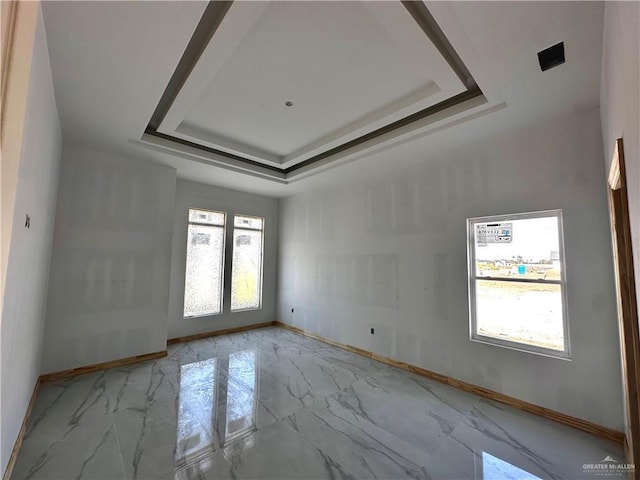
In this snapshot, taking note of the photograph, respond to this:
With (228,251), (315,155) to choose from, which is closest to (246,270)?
(228,251)

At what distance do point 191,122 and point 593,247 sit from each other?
172 inches

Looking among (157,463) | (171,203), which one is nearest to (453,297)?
(157,463)

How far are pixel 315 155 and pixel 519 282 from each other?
304 centimetres

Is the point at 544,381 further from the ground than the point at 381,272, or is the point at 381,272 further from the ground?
the point at 381,272

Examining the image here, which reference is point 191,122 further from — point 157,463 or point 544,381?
point 544,381

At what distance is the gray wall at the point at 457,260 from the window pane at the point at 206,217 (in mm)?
1666

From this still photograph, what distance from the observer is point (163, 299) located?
4203 mm

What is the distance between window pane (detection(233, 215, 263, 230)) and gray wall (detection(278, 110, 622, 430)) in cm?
109

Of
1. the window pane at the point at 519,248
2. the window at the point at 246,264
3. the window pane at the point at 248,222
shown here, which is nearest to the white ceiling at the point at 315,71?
the window pane at the point at 519,248

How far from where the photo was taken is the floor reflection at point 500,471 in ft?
6.38

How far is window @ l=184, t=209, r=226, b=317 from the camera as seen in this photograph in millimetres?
5121

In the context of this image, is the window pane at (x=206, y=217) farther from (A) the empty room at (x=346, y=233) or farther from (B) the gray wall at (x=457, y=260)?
(B) the gray wall at (x=457, y=260)

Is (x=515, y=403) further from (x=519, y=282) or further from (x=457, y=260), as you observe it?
(x=457, y=260)

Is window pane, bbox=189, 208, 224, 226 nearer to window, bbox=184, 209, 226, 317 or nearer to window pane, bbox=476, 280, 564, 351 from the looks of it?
window, bbox=184, 209, 226, 317
